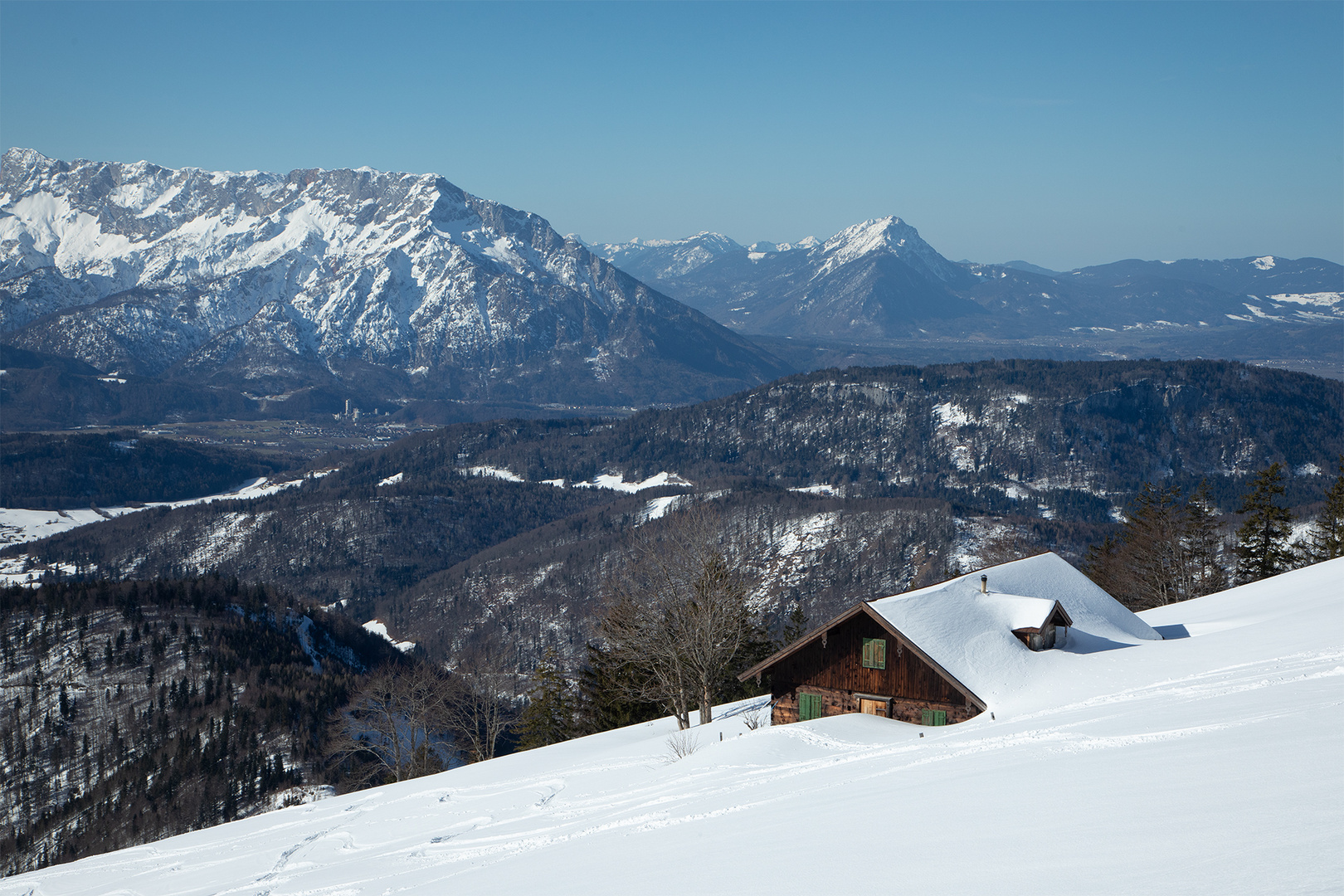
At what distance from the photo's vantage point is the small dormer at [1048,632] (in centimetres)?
3428

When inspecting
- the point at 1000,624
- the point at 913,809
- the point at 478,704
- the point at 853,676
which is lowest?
the point at 478,704

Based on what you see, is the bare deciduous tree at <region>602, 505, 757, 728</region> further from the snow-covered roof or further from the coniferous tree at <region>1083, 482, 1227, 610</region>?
the coniferous tree at <region>1083, 482, 1227, 610</region>

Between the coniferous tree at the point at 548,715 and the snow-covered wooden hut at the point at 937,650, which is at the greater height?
the snow-covered wooden hut at the point at 937,650

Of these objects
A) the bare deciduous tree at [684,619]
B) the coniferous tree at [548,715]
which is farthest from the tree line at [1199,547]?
the coniferous tree at [548,715]

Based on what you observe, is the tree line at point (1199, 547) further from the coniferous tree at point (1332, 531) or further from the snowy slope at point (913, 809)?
the snowy slope at point (913, 809)

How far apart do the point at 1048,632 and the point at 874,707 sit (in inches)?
297

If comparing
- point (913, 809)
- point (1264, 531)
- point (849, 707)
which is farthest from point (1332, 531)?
point (913, 809)

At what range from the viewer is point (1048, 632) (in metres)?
35.0

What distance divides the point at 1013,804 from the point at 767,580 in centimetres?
16096

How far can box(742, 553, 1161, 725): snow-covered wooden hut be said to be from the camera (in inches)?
1267

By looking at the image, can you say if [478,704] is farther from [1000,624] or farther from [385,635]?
[385,635]

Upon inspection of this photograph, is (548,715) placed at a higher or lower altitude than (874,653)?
lower

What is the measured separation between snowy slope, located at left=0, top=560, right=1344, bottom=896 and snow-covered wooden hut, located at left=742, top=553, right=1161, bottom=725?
1.54 metres

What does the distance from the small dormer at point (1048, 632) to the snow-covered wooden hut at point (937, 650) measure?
4cm
